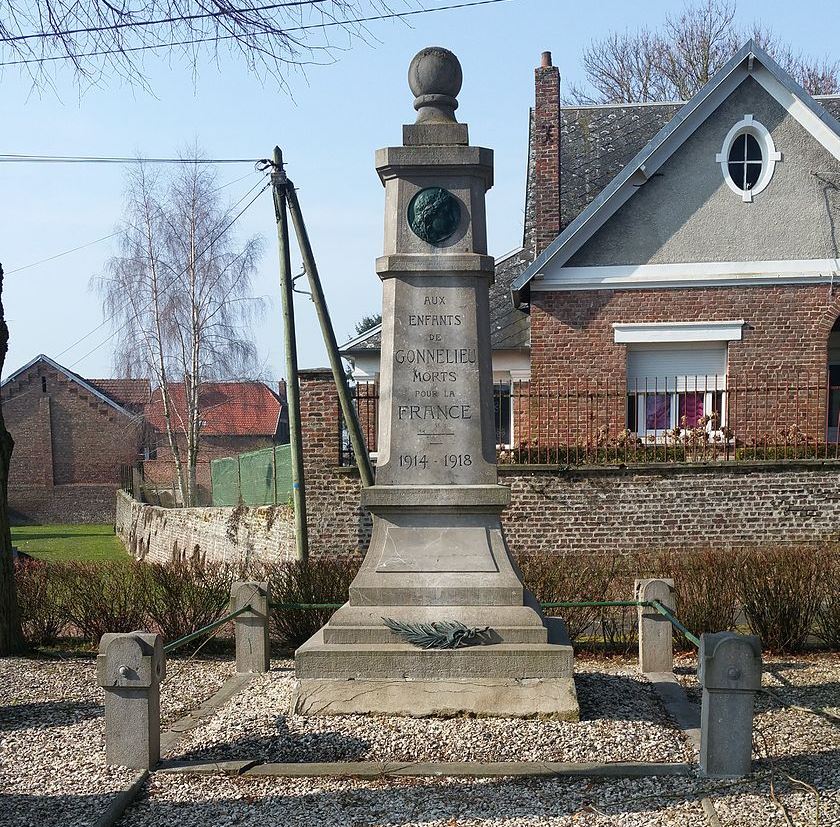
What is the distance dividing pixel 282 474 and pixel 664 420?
7.57 metres

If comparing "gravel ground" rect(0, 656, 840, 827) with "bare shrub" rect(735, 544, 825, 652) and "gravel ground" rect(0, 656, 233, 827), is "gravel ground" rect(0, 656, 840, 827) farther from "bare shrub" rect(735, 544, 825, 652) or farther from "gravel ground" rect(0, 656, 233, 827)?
"bare shrub" rect(735, 544, 825, 652)

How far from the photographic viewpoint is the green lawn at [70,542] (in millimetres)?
27281

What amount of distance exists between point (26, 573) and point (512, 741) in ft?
24.3

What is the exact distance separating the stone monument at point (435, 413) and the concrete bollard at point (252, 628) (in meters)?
1.64

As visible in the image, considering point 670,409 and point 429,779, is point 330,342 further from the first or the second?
point 429,779

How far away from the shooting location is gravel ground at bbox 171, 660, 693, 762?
627 cm

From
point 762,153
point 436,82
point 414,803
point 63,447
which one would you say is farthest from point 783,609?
point 63,447

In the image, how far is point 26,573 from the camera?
1187cm

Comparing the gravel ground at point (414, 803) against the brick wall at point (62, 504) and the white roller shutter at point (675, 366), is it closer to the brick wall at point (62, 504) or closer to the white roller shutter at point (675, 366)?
the white roller shutter at point (675, 366)

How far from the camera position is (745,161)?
19.0 m

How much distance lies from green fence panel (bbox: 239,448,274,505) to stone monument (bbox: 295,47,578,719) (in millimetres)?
14280

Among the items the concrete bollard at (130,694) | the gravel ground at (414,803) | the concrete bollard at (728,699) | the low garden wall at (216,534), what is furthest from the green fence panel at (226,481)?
the concrete bollard at (728,699)

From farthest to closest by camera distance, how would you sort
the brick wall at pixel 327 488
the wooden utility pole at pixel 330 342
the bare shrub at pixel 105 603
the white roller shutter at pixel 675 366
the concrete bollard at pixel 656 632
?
the white roller shutter at pixel 675 366
the brick wall at pixel 327 488
the wooden utility pole at pixel 330 342
the bare shrub at pixel 105 603
the concrete bollard at pixel 656 632

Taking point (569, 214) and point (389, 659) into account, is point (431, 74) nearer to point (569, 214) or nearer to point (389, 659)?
point (389, 659)
